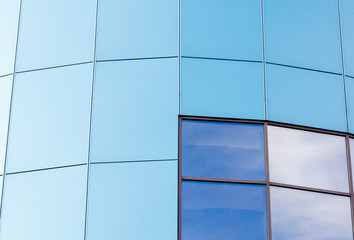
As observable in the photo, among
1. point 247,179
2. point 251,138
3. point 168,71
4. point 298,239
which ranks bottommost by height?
point 298,239

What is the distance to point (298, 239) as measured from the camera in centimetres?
1473

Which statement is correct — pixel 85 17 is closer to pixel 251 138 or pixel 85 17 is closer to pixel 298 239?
pixel 251 138

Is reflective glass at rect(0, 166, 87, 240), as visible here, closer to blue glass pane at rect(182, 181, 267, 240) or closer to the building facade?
the building facade

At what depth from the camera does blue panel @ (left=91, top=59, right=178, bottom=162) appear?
14852mm

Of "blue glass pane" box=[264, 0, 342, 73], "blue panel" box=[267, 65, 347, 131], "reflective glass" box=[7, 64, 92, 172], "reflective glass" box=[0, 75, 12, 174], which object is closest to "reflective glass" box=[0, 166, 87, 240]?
"reflective glass" box=[7, 64, 92, 172]

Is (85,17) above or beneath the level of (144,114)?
above

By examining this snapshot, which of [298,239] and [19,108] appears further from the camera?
[19,108]

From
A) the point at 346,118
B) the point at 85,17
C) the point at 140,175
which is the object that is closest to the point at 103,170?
the point at 140,175

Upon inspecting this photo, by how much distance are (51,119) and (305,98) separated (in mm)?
6361

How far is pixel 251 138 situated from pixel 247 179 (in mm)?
1049

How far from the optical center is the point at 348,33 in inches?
667

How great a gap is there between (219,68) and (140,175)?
10.8 feet

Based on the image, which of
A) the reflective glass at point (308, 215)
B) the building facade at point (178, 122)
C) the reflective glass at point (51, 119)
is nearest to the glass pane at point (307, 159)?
the building facade at point (178, 122)

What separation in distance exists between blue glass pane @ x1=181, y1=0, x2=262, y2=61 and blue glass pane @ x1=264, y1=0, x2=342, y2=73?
1.21 feet
